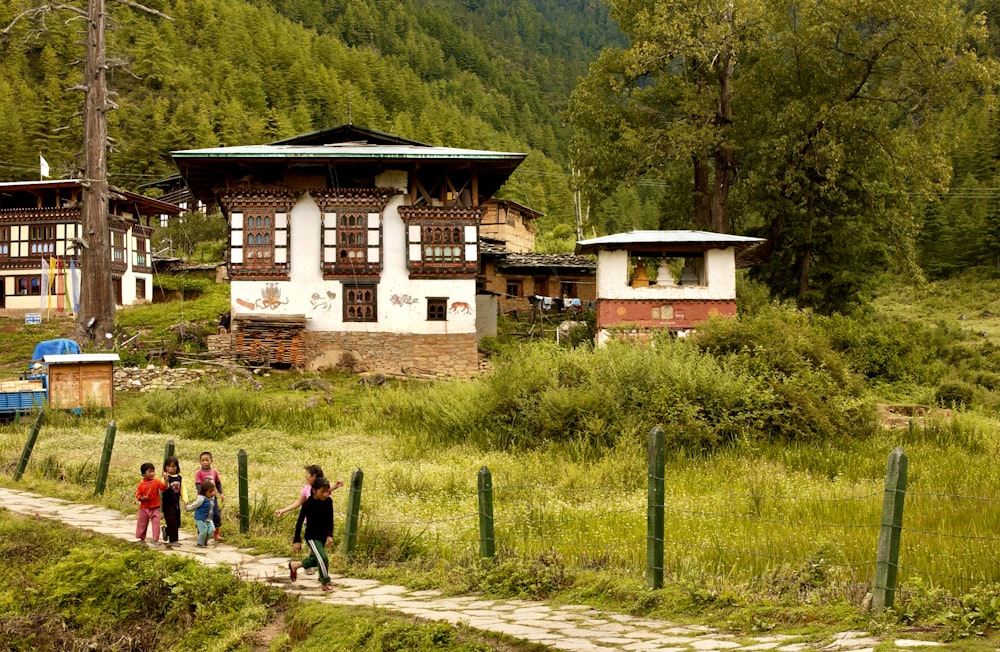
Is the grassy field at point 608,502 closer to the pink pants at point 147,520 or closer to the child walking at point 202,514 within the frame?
the child walking at point 202,514

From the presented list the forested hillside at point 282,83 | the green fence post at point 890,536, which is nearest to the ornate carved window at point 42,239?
the forested hillside at point 282,83

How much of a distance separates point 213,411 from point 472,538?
46.3 ft

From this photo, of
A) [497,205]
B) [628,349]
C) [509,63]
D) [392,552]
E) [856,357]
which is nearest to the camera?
[392,552]

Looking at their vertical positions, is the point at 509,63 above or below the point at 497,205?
above

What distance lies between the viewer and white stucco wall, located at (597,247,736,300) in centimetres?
3138

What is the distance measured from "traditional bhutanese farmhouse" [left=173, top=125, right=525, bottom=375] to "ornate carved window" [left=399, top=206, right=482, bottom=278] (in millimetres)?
36

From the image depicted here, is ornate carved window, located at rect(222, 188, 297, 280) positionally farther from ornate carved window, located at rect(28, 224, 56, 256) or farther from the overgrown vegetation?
the overgrown vegetation

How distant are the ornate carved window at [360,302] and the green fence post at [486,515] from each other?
25.2 m

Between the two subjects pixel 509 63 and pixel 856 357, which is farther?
pixel 509 63

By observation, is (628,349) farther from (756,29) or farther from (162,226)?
(162,226)

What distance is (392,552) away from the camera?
1077cm

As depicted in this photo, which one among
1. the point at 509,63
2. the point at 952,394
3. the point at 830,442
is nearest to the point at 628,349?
the point at 830,442

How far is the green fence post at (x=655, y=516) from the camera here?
28.4ft

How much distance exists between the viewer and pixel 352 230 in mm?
34812
